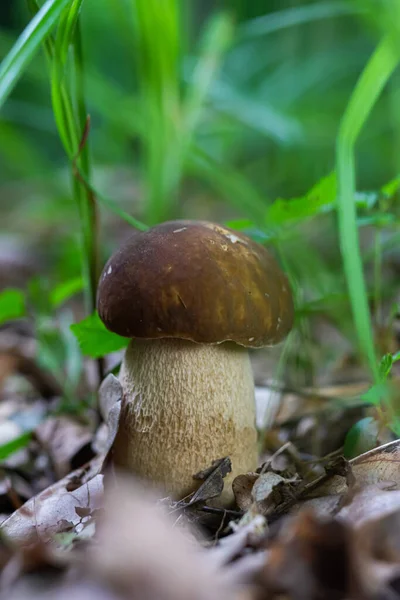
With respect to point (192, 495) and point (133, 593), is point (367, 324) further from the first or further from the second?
point (133, 593)

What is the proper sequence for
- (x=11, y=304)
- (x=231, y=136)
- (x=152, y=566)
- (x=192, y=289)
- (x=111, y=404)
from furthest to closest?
(x=231, y=136)
(x=11, y=304)
(x=111, y=404)
(x=192, y=289)
(x=152, y=566)

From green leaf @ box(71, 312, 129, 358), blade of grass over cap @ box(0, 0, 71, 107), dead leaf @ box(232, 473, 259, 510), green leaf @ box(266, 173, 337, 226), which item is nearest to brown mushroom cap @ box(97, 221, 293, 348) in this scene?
green leaf @ box(71, 312, 129, 358)

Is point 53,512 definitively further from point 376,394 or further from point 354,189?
point 354,189

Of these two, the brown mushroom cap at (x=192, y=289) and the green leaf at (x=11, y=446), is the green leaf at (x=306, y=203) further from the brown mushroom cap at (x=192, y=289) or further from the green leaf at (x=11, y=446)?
the green leaf at (x=11, y=446)

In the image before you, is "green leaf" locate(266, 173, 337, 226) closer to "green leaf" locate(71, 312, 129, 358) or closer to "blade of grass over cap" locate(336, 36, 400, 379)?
"blade of grass over cap" locate(336, 36, 400, 379)

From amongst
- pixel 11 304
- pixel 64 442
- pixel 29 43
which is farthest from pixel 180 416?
pixel 29 43

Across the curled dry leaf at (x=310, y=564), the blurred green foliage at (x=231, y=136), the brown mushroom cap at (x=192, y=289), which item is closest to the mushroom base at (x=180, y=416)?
the brown mushroom cap at (x=192, y=289)
